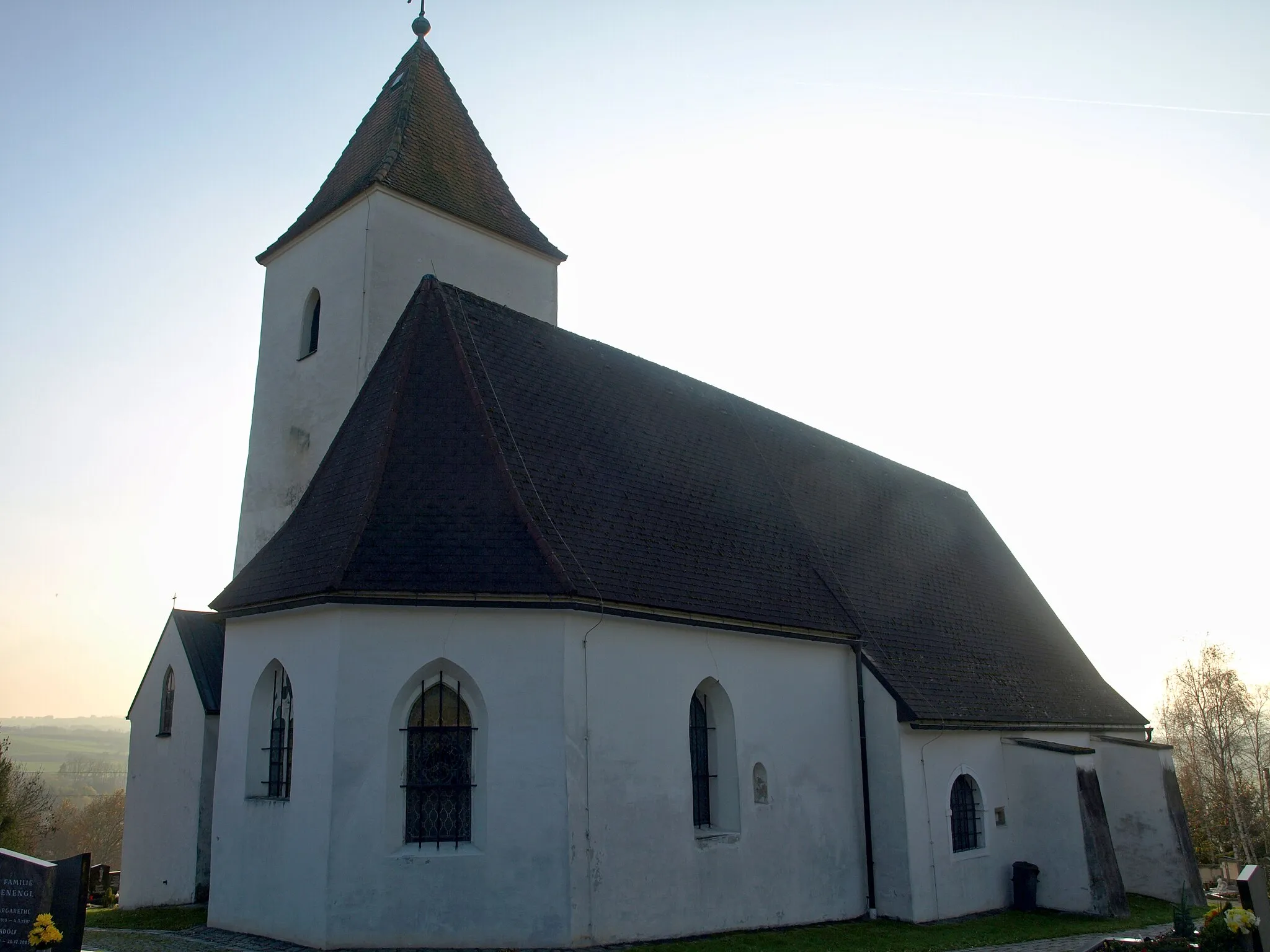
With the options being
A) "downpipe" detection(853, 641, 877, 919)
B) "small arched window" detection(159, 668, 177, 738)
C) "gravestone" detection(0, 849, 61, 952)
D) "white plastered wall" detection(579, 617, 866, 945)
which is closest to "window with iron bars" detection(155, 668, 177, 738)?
"small arched window" detection(159, 668, 177, 738)

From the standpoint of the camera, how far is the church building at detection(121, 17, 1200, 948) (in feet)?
37.3

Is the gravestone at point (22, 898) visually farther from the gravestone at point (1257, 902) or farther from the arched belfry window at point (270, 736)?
the gravestone at point (1257, 902)

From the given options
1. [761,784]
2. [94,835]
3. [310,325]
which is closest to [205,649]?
[310,325]

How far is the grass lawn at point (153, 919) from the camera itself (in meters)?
Result: 12.7

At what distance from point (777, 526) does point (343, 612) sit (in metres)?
8.38

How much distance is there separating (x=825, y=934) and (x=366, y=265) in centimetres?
1258

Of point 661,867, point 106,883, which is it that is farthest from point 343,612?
point 106,883

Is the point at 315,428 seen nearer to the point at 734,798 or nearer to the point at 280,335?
the point at 280,335

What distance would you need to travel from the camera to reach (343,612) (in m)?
11.5

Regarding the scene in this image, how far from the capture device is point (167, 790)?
1648 centimetres

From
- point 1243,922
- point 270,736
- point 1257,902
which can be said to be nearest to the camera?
point 1243,922

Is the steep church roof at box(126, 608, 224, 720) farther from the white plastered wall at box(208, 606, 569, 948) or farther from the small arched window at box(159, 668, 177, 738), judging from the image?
the white plastered wall at box(208, 606, 569, 948)

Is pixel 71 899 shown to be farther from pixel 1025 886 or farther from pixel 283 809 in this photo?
pixel 1025 886

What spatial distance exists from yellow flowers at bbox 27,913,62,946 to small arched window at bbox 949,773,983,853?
42.6 feet
